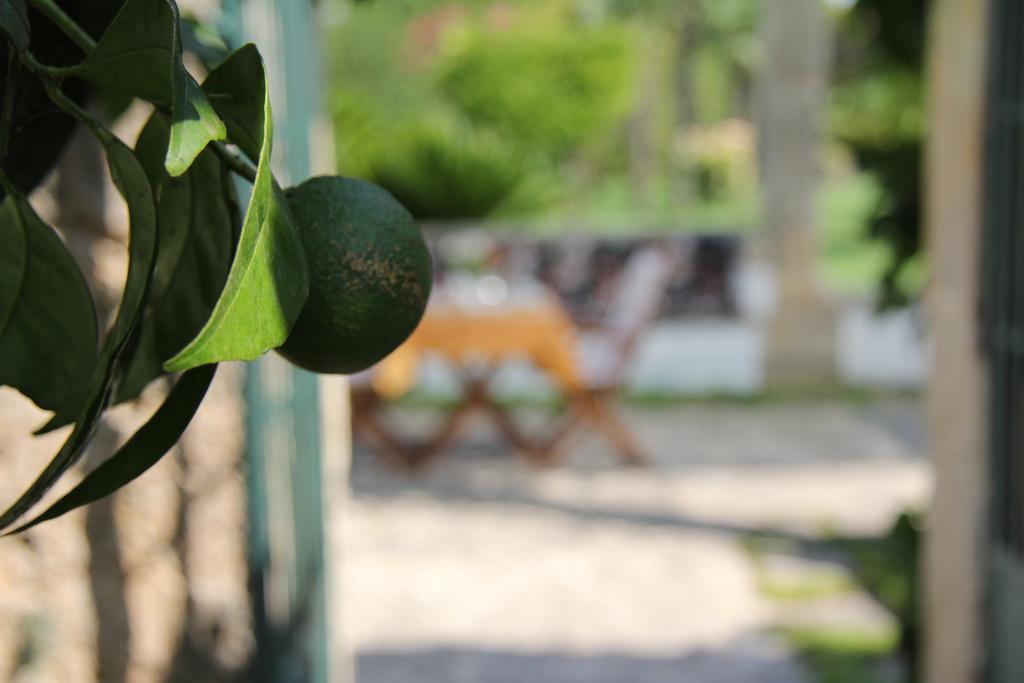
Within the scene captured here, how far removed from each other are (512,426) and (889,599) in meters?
2.25

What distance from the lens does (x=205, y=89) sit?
1.49 feet

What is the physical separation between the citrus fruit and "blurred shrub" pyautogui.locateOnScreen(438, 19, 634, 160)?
16064 mm

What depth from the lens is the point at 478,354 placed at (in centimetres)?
609

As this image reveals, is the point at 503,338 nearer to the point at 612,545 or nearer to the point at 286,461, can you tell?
the point at 612,545

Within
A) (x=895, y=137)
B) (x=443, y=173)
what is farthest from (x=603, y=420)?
(x=443, y=173)

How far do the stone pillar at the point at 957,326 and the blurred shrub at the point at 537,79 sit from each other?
45.5ft

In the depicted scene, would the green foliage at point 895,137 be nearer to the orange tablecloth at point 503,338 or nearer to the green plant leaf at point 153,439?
the orange tablecloth at point 503,338

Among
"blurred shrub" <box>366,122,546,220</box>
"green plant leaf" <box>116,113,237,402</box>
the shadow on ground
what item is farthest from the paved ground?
"blurred shrub" <box>366,122,546,220</box>

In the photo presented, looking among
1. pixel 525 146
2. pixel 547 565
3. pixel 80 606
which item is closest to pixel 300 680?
pixel 80 606

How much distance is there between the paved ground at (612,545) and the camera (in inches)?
151

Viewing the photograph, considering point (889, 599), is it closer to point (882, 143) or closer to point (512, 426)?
point (882, 143)

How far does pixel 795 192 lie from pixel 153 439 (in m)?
8.02

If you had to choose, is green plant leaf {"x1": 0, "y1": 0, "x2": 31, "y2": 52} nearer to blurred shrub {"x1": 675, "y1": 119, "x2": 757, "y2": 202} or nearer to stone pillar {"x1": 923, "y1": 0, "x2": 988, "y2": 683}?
stone pillar {"x1": 923, "y1": 0, "x2": 988, "y2": 683}

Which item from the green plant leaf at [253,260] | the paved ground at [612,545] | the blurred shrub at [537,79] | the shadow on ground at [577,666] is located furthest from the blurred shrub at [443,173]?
the green plant leaf at [253,260]
